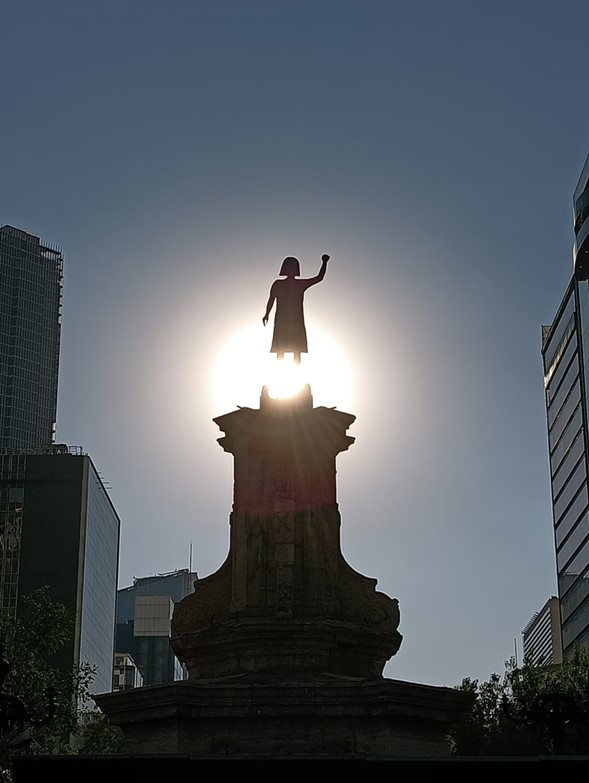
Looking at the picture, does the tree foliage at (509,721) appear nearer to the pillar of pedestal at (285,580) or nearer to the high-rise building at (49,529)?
the pillar of pedestal at (285,580)

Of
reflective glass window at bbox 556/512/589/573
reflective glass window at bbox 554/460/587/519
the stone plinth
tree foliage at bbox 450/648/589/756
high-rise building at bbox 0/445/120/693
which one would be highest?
high-rise building at bbox 0/445/120/693

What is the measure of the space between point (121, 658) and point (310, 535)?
149766 millimetres

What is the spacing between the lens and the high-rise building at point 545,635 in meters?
145

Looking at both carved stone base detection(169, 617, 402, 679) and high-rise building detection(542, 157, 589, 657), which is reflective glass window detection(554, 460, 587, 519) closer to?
high-rise building detection(542, 157, 589, 657)

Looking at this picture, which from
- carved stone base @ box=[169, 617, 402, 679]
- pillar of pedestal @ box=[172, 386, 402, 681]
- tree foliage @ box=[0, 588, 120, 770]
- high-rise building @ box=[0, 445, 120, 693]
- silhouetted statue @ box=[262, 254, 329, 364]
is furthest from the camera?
high-rise building @ box=[0, 445, 120, 693]

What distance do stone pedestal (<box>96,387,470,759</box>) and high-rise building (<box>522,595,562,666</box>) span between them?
118633mm

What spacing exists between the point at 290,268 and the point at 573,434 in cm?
7708

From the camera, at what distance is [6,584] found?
12412 centimetres

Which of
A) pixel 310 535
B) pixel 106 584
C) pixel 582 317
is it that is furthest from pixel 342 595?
pixel 106 584

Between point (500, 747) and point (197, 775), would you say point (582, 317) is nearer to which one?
point (500, 747)

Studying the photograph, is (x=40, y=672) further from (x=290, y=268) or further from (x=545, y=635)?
(x=545, y=635)

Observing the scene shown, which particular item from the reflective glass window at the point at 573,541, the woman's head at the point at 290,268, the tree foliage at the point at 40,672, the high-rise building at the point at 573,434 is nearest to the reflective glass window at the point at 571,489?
the high-rise building at the point at 573,434

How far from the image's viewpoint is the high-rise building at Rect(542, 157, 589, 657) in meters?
93.4

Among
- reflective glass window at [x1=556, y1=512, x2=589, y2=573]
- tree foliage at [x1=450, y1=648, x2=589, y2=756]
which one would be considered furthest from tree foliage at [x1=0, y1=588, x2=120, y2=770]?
reflective glass window at [x1=556, y1=512, x2=589, y2=573]
